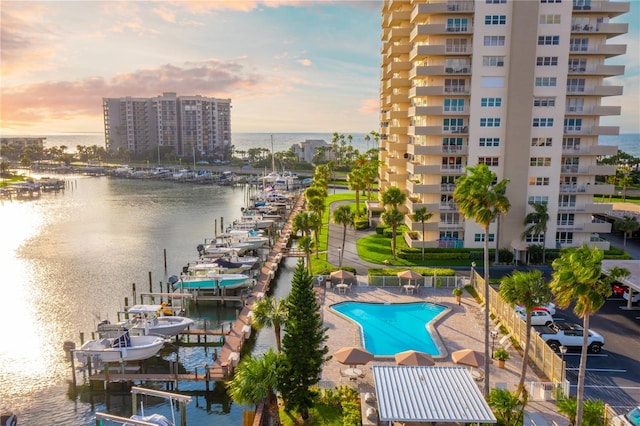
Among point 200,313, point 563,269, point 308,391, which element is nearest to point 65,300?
point 200,313

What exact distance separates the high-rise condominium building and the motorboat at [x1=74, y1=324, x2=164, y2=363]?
3673 centimetres

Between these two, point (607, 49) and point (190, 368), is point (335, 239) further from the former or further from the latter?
point (607, 49)

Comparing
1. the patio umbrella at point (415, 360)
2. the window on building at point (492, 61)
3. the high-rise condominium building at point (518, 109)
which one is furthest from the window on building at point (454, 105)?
the patio umbrella at point (415, 360)

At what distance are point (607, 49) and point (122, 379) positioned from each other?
207 feet

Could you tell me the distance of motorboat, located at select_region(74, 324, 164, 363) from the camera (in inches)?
1403

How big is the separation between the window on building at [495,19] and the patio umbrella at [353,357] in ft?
151

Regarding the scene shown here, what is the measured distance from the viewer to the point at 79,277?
59.2 m

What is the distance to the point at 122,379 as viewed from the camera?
1347 inches

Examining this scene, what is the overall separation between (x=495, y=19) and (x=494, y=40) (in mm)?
2449

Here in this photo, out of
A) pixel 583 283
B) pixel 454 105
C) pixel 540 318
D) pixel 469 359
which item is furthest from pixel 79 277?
pixel 583 283

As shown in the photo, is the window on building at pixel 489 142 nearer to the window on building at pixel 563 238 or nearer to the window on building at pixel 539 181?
the window on building at pixel 539 181

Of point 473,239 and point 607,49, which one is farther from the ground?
point 607,49

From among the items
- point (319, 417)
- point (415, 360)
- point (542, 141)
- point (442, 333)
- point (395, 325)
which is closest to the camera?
point (319, 417)

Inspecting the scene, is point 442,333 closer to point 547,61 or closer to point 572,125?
point 572,125
